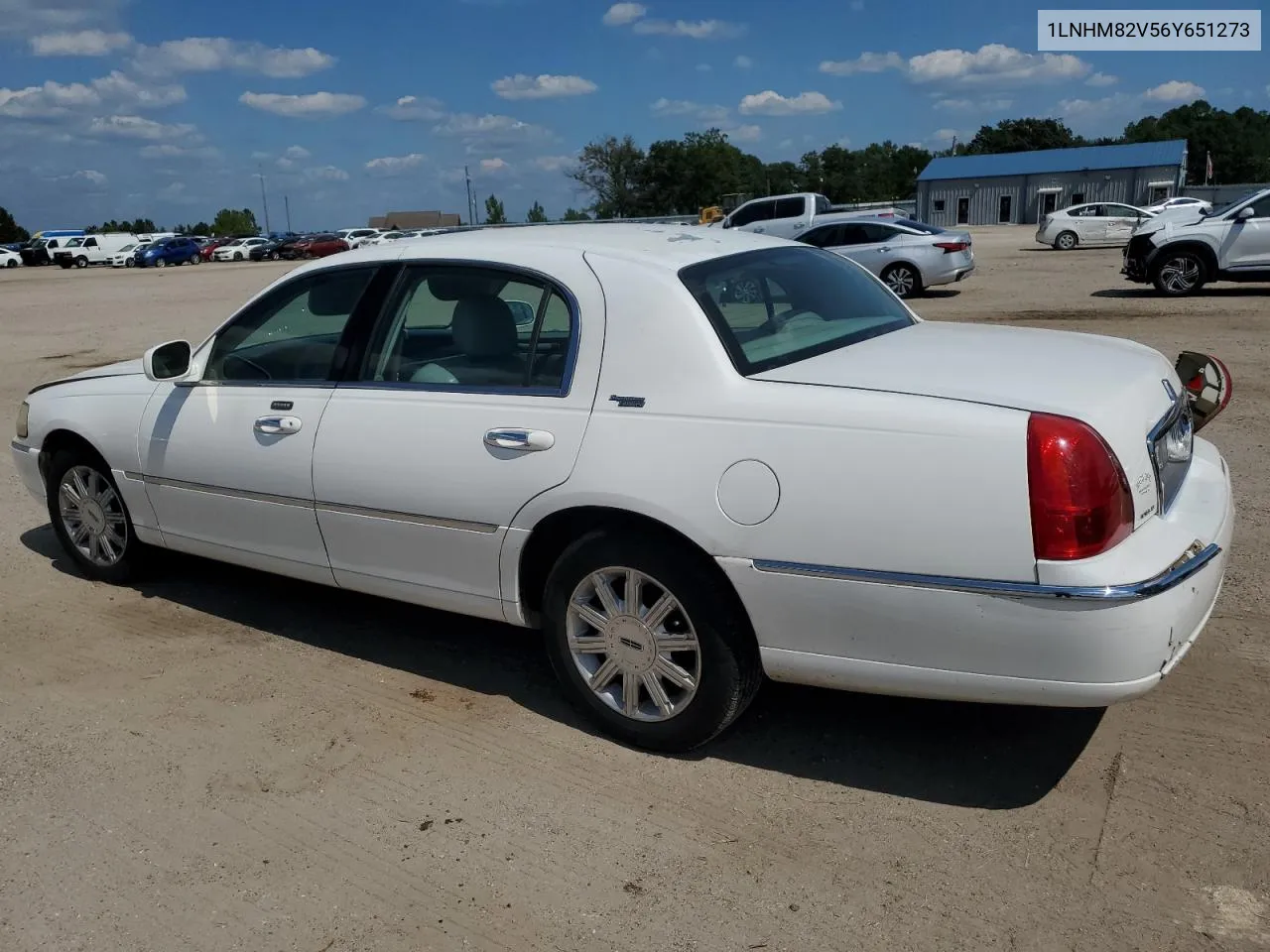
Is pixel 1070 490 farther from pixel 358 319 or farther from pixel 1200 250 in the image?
pixel 1200 250

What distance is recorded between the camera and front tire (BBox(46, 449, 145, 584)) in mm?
5301

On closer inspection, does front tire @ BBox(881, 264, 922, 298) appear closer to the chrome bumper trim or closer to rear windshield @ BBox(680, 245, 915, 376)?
rear windshield @ BBox(680, 245, 915, 376)

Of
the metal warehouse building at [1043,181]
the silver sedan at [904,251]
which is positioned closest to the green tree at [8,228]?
the metal warehouse building at [1043,181]

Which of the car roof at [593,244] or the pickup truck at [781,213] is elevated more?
the pickup truck at [781,213]

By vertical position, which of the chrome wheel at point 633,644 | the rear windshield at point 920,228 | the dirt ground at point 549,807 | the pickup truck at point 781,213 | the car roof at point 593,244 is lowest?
the dirt ground at point 549,807

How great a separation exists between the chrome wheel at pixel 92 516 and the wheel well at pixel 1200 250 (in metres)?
15.9

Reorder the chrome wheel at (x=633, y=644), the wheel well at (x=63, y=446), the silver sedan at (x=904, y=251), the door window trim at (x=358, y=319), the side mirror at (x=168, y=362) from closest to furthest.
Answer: the chrome wheel at (x=633, y=644) → the door window trim at (x=358, y=319) → the side mirror at (x=168, y=362) → the wheel well at (x=63, y=446) → the silver sedan at (x=904, y=251)

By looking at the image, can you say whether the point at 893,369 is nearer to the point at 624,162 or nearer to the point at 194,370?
the point at 194,370

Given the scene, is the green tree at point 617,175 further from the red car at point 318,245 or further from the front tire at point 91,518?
the front tire at point 91,518

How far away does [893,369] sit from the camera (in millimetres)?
3303

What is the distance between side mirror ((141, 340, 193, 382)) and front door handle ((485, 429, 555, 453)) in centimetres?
184

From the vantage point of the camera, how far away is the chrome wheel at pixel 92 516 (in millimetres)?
5320

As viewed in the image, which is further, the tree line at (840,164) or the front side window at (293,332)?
the tree line at (840,164)

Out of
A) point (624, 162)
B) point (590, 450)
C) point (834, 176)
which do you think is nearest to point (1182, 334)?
point (590, 450)
